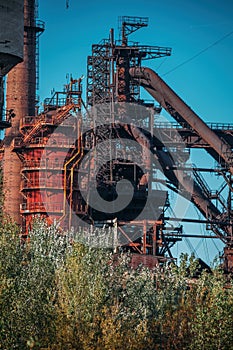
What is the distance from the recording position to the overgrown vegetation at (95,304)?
28422mm

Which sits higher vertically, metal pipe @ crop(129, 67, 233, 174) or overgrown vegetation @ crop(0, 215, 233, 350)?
metal pipe @ crop(129, 67, 233, 174)

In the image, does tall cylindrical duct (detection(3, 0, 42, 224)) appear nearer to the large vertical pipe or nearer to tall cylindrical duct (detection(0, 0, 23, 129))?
the large vertical pipe

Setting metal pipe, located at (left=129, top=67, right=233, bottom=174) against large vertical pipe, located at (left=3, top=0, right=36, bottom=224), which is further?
large vertical pipe, located at (left=3, top=0, right=36, bottom=224)

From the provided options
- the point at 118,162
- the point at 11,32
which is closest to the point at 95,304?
the point at 11,32

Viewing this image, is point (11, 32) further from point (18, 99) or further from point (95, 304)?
point (18, 99)

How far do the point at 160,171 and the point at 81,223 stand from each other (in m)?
4.57

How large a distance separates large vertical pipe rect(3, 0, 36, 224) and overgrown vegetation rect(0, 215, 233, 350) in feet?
42.2

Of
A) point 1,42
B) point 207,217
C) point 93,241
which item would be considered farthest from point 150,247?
point 1,42

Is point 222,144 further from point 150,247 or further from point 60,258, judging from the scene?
point 60,258

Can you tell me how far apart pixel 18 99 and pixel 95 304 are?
79.5 feet

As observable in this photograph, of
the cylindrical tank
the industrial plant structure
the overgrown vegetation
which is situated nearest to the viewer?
the overgrown vegetation

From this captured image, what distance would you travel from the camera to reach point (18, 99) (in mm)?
53219

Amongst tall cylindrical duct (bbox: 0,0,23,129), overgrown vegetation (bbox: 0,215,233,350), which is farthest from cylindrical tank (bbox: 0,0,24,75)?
overgrown vegetation (bbox: 0,215,233,350)

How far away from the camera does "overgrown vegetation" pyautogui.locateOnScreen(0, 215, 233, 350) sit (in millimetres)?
28422
